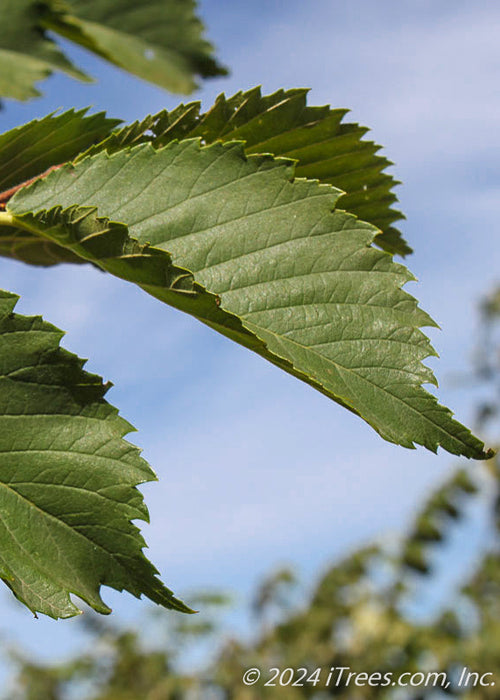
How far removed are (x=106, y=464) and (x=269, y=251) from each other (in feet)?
1.07

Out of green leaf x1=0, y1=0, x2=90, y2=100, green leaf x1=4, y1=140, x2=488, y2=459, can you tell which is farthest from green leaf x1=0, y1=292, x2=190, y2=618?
green leaf x1=0, y1=0, x2=90, y2=100

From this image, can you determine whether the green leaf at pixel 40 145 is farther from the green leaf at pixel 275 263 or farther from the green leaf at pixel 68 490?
the green leaf at pixel 68 490

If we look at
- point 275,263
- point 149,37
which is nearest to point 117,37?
point 149,37

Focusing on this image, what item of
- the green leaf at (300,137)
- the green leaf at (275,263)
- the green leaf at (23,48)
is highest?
the green leaf at (300,137)

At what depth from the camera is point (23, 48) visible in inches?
14.3

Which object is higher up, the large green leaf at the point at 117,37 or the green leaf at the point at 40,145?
the green leaf at the point at 40,145

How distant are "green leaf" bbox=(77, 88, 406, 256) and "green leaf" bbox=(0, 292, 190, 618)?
30 centimetres

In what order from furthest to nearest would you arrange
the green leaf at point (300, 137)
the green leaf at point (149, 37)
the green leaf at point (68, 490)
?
the green leaf at point (300, 137)
the green leaf at point (68, 490)
the green leaf at point (149, 37)

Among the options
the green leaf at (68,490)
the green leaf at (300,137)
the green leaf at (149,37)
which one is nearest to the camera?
the green leaf at (149,37)

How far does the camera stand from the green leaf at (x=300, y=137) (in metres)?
0.98

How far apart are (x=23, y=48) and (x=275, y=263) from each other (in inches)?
24.4

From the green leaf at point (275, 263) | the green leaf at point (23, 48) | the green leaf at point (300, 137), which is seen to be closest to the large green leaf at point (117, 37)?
the green leaf at point (23, 48)

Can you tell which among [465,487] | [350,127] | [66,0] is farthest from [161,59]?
[465,487]

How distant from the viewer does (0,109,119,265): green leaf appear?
3.05 ft
